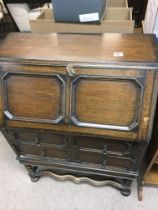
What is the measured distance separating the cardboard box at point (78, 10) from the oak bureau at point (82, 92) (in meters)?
0.11

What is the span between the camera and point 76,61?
0.84 m

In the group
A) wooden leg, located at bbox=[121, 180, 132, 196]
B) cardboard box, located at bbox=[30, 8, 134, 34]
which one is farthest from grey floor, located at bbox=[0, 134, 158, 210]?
cardboard box, located at bbox=[30, 8, 134, 34]

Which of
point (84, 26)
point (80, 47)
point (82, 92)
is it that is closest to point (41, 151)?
point (82, 92)

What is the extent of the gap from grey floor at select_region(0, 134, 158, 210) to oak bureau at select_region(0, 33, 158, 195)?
0.36m

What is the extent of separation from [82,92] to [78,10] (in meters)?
0.49

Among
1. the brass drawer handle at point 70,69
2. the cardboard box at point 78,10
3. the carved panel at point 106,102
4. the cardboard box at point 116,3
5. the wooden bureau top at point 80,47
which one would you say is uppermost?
the cardboard box at point 78,10

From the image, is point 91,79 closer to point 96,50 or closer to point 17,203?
point 96,50

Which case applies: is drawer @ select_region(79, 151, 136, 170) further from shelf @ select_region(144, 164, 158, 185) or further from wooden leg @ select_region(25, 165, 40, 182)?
wooden leg @ select_region(25, 165, 40, 182)

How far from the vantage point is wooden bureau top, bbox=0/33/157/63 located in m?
0.85

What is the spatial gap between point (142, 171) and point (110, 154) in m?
0.40

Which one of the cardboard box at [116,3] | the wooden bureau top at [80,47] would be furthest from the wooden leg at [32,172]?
the cardboard box at [116,3]

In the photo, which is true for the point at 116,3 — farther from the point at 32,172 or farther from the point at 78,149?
the point at 32,172

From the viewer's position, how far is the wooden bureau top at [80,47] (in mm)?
855

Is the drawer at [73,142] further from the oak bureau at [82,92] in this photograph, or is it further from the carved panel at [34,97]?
the carved panel at [34,97]
